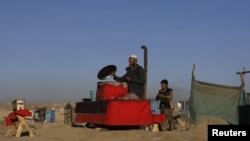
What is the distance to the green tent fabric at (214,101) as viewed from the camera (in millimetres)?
18109

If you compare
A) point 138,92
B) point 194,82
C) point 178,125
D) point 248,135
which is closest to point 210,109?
point 194,82

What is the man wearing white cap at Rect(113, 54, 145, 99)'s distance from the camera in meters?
11.7

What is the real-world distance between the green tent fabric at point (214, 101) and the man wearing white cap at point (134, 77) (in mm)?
6800

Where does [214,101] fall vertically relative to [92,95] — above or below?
below

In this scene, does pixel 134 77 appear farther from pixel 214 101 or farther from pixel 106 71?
pixel 214 101

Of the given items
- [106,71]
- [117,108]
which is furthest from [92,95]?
[117,108]

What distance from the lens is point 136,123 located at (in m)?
10.9

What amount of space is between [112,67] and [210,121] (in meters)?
5.99

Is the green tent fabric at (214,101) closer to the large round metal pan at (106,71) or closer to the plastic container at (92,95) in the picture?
the plastic container at (92,95)

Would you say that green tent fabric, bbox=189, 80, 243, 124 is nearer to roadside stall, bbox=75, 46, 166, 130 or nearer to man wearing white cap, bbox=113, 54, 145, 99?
man wearing white cap, bbox=113, 54, 145, 99

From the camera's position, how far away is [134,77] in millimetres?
11828

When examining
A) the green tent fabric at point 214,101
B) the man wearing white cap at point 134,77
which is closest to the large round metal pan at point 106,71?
the man wearing white cap at point 134,77

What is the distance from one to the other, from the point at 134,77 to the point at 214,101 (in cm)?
746

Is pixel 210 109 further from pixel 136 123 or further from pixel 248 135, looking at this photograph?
pixel 248 135
